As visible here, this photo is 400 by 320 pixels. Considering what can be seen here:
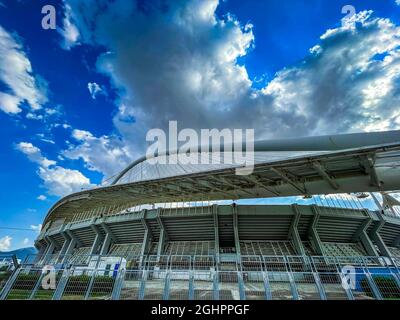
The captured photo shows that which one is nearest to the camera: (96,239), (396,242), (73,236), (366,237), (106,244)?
(366,237)

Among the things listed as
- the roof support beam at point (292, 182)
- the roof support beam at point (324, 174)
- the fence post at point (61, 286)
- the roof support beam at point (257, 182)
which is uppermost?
the roof support beam at point (257, 182)

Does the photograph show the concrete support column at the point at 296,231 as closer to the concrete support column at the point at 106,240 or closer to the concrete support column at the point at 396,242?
the concrete support column at the point at 396,242

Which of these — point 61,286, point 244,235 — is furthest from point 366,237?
point 61,286

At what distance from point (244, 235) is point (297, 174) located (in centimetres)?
1148

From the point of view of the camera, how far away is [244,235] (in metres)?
23.7

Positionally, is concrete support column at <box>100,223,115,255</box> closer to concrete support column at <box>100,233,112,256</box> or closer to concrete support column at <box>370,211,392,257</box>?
concrete support column at <box>100,233,112,256</box>

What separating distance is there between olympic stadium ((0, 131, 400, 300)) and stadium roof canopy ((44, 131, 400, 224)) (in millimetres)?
65

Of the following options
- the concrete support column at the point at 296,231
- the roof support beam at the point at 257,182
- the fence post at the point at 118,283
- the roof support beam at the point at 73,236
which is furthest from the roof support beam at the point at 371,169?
the roof support beam at the point at 73,236

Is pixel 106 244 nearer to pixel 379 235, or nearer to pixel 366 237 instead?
pixel 366 237

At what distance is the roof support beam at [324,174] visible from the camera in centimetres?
1251

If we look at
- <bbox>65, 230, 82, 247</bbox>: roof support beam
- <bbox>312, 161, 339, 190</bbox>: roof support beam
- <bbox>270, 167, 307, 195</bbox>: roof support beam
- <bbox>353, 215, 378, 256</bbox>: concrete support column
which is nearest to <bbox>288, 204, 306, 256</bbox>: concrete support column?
<bbox>270, 167, 307, 195</bbox>: roof support beam
